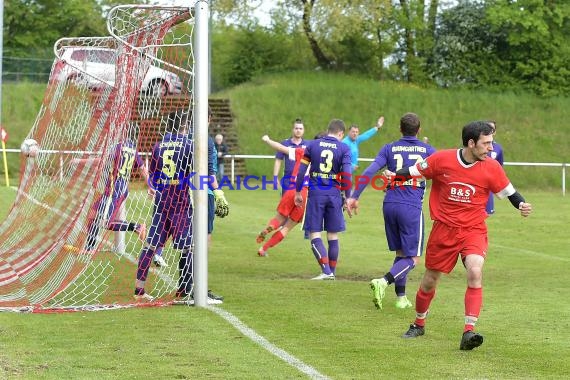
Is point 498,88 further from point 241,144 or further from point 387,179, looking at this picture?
point 387,179

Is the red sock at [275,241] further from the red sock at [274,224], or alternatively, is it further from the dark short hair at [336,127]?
the dark short hair at [336,127]

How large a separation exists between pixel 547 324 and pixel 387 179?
201cm

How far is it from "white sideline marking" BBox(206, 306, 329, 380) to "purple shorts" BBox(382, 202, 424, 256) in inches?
77.8

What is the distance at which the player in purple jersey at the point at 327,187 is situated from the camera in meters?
12.8

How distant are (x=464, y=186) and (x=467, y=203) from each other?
0.47ft

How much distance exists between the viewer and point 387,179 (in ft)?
34.3

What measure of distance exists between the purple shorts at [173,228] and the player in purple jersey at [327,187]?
218cm

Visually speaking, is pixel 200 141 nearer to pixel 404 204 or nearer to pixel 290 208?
pixel 404 204

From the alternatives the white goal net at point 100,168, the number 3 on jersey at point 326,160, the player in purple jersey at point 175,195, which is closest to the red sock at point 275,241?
the white goal net at point 100,168

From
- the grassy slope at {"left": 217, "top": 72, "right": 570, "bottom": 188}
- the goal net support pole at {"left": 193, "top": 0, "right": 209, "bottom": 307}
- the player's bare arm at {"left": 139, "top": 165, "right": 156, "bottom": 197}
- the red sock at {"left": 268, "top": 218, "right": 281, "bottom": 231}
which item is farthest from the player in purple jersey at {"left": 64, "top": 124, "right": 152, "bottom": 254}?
the grassy slope at {"left": 217, "top": 72, "right": 570, "bottom": 188}

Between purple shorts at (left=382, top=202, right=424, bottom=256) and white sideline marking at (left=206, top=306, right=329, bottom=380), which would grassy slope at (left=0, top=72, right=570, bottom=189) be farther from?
white sideline marking at (left=206, top=306, right=329, bottom=380)

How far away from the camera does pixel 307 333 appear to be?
9.20 meters

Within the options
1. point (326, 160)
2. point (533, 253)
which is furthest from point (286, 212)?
point (533, 253)

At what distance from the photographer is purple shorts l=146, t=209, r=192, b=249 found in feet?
36.4
